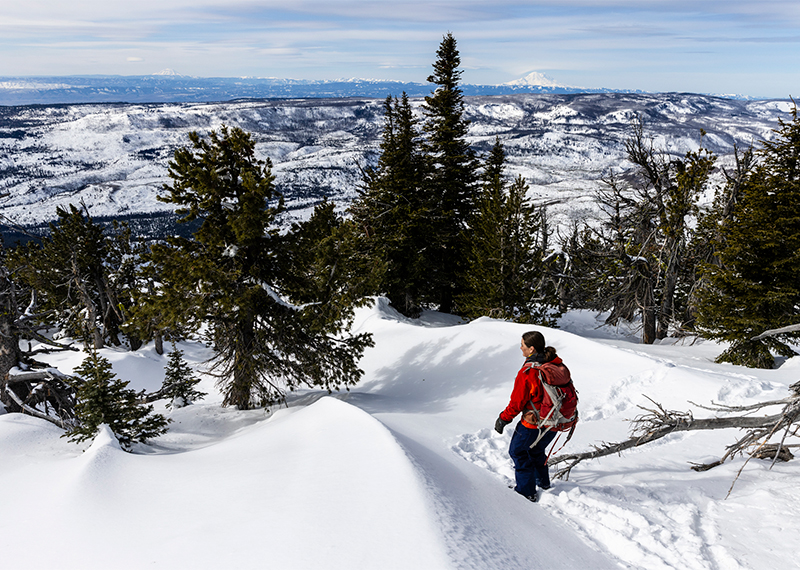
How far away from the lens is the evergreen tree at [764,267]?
12.6 m

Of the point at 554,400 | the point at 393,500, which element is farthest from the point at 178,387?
the point at 554,400

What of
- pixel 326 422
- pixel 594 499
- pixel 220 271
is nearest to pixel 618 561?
pixel 594 499

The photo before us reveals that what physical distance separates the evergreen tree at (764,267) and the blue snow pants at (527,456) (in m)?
10.9

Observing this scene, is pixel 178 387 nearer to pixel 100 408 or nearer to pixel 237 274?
pixel 237 274

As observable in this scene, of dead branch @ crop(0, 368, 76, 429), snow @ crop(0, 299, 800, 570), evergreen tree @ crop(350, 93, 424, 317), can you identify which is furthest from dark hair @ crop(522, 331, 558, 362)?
evergreen tree @ crop(350, 93, 424, 317)

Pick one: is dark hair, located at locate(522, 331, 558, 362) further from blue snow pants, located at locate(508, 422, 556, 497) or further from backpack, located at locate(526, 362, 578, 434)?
blue snow pants, located at locate(508, 422, 556, 497)

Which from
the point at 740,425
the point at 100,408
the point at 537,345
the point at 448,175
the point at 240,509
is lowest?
the point at 100,408

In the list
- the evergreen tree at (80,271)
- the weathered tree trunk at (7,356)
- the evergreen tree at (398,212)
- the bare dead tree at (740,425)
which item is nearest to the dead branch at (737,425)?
the bare dead tree at (740,425)

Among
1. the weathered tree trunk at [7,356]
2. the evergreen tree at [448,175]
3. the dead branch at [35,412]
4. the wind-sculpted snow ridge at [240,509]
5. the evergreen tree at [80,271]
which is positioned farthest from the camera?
the evergreen tree at [448,175]

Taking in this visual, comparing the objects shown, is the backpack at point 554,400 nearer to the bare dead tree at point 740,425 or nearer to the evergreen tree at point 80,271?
the bare dead tree at point 740,425

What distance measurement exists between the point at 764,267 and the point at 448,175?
50.2ft

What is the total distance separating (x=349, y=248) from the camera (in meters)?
12.4

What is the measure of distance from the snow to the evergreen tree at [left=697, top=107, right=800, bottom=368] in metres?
5.09

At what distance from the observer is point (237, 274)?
33.7ft
